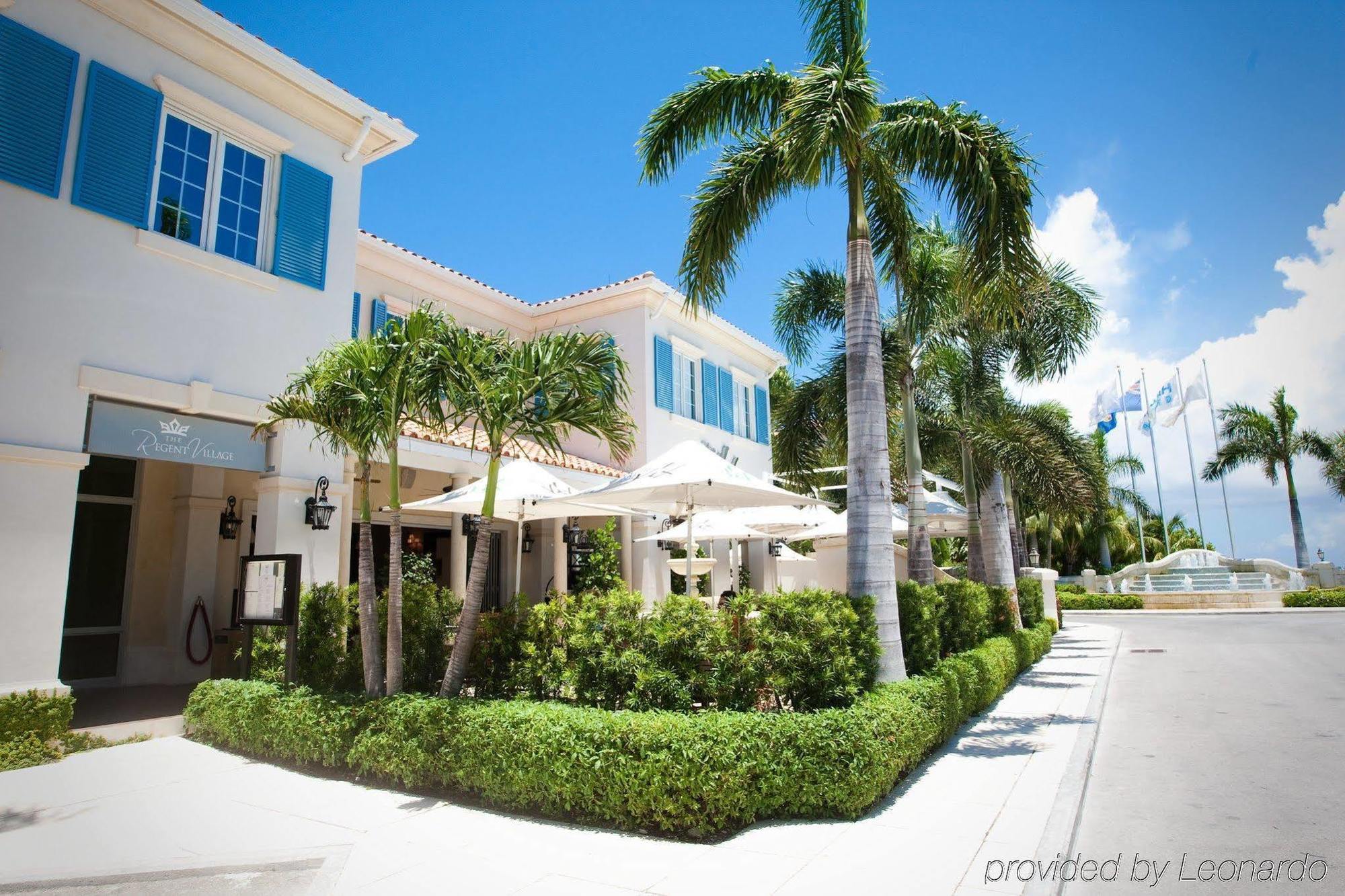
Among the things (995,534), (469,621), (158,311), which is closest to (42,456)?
(158,311)

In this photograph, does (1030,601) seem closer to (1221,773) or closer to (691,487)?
(1221,773)

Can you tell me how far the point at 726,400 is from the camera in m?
20.4

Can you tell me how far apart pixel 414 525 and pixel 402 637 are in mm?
10114

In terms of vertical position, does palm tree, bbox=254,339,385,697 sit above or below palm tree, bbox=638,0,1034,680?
below

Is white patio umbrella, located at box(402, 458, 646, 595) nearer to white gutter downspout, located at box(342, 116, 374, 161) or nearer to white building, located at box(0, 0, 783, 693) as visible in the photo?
white building, located at box(0, 0, 783, 693)

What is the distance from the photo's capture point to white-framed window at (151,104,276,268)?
29.9ft

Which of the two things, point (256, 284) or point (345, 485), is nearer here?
point (256, 284)

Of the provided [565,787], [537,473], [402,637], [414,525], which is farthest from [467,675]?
[414,525]

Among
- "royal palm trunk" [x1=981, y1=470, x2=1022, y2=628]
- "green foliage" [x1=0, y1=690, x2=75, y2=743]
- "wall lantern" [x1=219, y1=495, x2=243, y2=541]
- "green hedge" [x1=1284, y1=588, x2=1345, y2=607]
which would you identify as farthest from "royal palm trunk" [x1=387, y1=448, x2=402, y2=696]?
"green hedge" [x1=1284, y1=588, x2=1345, y2=607]

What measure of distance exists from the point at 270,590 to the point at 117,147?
518 centimetres

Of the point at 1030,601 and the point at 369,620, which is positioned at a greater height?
the point at 369,620

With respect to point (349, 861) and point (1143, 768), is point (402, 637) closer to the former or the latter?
point (349, 861)

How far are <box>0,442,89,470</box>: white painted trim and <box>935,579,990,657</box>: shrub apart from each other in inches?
385

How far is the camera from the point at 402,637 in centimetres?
755
